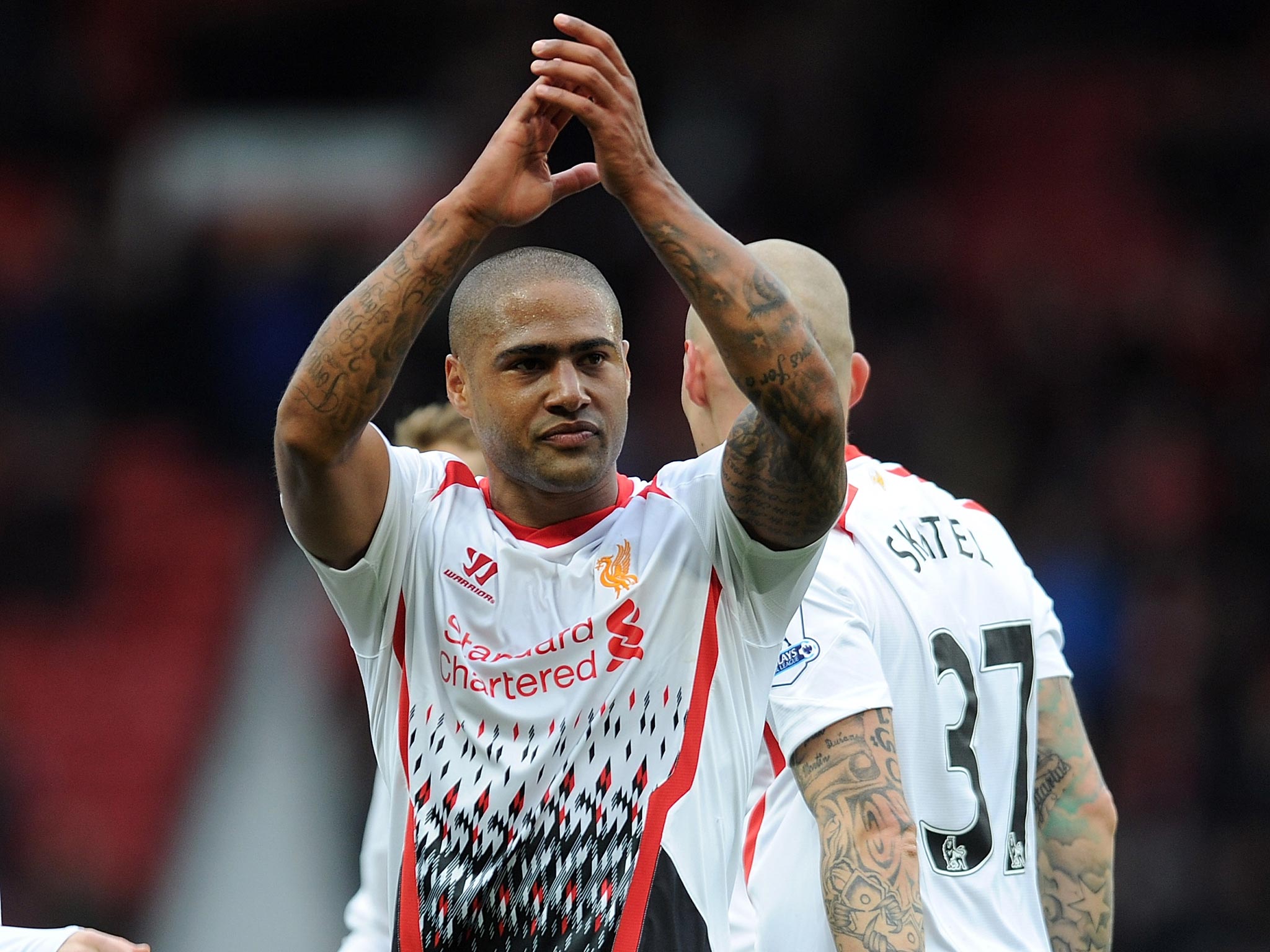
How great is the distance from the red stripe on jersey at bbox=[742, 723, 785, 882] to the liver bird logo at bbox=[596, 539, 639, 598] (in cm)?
75

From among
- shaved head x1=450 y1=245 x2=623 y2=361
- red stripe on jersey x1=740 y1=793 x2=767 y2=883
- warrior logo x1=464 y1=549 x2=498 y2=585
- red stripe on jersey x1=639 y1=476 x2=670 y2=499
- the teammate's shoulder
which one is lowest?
red stripe on jersey x1=740 y1=793 x2=767 y2=883

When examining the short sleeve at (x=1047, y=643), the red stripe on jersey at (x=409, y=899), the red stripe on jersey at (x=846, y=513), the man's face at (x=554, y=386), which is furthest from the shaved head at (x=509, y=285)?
the short sleeve at (x=1047, y=643)

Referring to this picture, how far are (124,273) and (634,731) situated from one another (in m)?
10.1

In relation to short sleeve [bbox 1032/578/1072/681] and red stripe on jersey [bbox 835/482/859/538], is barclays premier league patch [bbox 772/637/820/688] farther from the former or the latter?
short sleeve [bbox 1032/578/1072/681]

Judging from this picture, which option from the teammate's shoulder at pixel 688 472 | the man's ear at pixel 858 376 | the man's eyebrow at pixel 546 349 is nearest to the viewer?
the man's eyebrow at pixel 546 349

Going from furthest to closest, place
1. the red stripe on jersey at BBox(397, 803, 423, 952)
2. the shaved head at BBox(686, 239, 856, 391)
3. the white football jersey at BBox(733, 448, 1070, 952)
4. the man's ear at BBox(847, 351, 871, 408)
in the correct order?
the man's ear at BBox(847, 351, 871, 408), the shaved head at BBox(686, 239, 856, 391), the white football jersey at BBox(733, 448, 1070, 952), the red stripe on jersey at BBox(397, 803, 423, 952)

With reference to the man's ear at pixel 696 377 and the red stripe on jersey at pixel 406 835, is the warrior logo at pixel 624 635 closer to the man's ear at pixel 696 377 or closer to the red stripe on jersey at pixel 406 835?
the red stripe on jersey at pixel 406 835

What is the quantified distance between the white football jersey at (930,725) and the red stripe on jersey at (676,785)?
0.45 metres

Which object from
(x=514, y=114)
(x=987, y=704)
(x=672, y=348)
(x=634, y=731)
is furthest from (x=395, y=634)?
(x=672, y=348)

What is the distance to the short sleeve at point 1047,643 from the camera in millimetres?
4090

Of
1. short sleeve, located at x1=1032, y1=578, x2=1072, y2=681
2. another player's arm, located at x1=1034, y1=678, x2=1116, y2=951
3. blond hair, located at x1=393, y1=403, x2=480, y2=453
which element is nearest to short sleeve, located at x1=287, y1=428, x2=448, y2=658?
short sleeve, located at x1=1032, y1=578, x2=1072, y2=681

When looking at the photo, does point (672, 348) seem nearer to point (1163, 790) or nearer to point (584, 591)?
point (1163, 790)

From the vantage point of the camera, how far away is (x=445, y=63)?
1298 cm

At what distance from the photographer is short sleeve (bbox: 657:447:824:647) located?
3.17m
